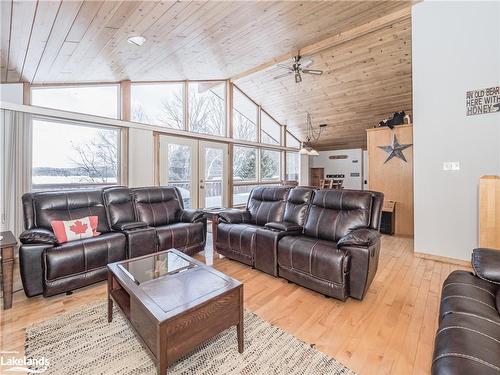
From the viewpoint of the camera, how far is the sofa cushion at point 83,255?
221 centimetres

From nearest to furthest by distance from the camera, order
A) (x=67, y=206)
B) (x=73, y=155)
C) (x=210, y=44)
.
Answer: (x=67, y=206)
(x=210, y=44)
(x=73, y=155)

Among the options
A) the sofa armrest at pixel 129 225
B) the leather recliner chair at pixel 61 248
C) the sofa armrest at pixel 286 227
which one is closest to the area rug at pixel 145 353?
the leather recliner chair at pixel 61 248

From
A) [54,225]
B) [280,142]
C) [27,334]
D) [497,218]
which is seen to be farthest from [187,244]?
[280,142]

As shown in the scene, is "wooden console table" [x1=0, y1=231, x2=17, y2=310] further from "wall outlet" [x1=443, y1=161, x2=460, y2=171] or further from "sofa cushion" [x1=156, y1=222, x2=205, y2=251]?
"wall outlet" [x1=443, y1=161, x2=460, y2=171]

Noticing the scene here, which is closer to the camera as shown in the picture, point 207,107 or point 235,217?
point 235,217

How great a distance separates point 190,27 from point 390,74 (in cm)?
399

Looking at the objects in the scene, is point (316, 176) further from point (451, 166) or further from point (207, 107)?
point (451, 166)

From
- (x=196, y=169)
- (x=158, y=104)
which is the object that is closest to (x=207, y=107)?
(x=158, y=104)

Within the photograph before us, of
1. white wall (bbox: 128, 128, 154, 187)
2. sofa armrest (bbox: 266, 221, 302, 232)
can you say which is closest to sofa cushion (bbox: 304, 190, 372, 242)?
sofa armrest (bbox: 266, 221, 302, 232)

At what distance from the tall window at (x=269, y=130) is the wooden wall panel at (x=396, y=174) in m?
3.23

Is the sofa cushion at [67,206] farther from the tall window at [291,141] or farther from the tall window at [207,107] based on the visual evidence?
the tall window at [291,141]

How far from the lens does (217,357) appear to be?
1.55 metres

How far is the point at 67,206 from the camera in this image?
2.85 m

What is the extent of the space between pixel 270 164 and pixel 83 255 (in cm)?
598
